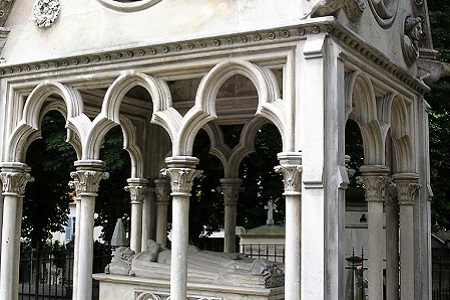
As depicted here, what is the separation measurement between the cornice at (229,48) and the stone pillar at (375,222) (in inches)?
50.4

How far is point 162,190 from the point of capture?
11008 millimetres

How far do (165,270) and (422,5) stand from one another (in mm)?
5360

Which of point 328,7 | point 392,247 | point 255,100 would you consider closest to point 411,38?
point 255,100

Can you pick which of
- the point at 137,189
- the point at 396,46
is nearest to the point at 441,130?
the point at 396,46

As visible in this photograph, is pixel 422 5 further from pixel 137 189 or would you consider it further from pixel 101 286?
pixel 101 286

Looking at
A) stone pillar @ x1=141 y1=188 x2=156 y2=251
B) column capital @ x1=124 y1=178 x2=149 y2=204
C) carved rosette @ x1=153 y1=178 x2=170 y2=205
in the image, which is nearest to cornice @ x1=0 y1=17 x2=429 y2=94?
column capital @ x1=124 y1=178 x2=149 y2=204

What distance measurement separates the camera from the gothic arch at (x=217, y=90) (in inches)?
274

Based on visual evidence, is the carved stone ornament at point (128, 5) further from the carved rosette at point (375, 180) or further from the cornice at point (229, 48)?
the carved rosette at point (375, 180)

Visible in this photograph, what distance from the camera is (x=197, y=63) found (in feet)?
24.4

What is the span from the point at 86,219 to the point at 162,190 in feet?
9.46

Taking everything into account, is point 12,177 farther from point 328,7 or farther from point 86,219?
point 328,7

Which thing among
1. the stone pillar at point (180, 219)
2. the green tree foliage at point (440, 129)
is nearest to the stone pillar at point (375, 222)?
the stone pillar at point (180, 219)

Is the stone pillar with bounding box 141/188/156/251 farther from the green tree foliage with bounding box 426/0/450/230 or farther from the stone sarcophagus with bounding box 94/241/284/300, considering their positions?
the green tree foliage with bounding box 426/0/450/230

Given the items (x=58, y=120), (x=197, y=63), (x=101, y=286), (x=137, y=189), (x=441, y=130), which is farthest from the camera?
(x=58, y=120)
